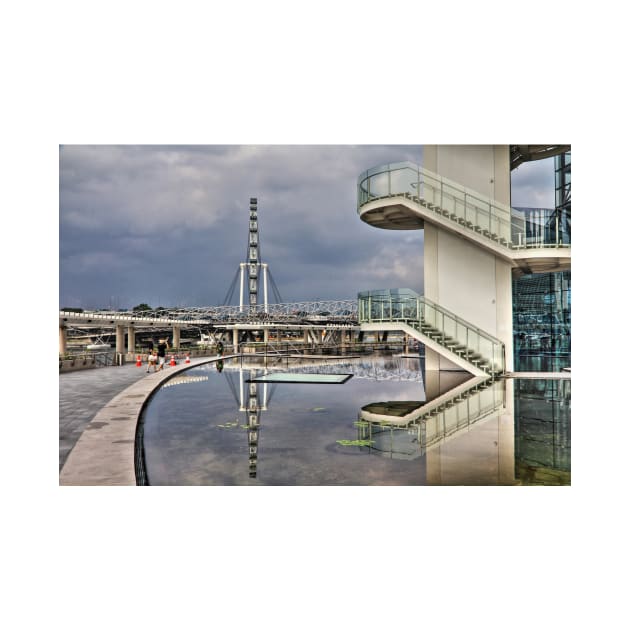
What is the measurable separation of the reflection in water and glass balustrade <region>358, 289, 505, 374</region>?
3.17 meters

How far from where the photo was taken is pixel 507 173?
54.6 ft

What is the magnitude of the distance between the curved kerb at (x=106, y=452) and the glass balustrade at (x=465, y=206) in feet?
36.5

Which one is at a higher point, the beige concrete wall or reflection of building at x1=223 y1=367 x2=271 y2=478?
the beige concrete wall

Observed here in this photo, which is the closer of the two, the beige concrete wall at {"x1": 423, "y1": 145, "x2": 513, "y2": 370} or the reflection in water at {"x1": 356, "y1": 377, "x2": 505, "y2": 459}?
the reflection in water at {"x1": 356, "y1": 377, "x2": 505, "y2": 459}

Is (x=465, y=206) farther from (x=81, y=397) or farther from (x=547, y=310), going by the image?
(x=81, y=397)

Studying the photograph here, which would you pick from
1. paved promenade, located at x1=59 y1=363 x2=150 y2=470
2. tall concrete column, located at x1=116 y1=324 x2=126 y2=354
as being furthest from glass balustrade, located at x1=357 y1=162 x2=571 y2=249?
tall concrete column, located at x1=116 y1=324 x2=126 y2=354

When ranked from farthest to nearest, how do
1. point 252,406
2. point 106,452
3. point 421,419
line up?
1. point 252,406
2. point 421,419
3. point 106,452

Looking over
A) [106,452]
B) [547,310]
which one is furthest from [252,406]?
[547,310]

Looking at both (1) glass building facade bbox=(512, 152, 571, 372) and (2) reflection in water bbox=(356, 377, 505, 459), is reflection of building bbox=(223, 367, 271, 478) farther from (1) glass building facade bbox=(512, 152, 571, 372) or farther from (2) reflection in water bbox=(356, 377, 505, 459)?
(1) glass building facade bbox=(512, 152, 571, 372)

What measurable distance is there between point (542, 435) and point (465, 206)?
1024cm

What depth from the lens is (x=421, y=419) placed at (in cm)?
890

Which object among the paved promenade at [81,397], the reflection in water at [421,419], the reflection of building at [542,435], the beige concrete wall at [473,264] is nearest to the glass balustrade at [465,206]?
the beige concrete wall at [473,264]

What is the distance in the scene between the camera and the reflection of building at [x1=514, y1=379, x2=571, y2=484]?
230 inches

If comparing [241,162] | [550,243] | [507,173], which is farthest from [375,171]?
[241,162]
